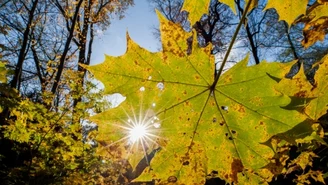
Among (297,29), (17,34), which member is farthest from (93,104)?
(297,29)

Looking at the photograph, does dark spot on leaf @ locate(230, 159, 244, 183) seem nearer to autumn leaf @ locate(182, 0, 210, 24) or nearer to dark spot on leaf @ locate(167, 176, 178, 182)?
dark spot on leaf @ locate(167, 176, 178, 182)

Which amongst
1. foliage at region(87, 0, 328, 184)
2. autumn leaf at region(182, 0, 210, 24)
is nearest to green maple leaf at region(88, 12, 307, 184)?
foliage at region(87, 0, 328, 184)

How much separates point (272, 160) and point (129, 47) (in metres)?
0.51

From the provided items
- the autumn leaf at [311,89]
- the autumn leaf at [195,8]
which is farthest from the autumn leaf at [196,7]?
the autumn leaf at [311,89]

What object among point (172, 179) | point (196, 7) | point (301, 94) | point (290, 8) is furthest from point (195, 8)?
point (172, 179)

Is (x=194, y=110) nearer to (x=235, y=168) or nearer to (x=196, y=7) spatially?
(x=235, y=168)

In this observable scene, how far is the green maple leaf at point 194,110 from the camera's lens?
77 centimetres

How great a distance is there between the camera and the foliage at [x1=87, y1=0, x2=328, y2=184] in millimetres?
763

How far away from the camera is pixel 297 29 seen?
15414 millimetres

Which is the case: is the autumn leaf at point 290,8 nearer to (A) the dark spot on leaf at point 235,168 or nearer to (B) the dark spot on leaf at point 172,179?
(A) the dark spot on leaf at point 235,168

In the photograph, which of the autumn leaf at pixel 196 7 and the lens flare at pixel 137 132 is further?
the autumn leaf at pixel 196 7

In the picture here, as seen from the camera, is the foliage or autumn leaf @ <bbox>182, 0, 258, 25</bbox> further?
autumn leaf @ <bbox>182, 0, 258, 25</bbox>

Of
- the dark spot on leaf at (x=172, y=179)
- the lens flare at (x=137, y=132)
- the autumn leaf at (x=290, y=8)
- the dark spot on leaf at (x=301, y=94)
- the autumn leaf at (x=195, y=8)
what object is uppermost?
the autumn leaf at (x=195, y=8)

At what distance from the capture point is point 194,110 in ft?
2.80
